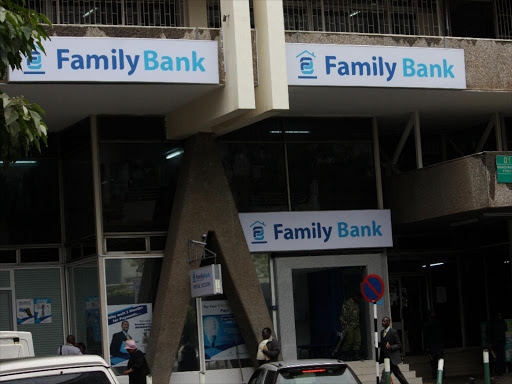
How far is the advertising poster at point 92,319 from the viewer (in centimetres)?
2214

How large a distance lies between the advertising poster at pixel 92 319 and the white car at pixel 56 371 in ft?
43.2

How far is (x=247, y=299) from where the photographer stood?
22.3 meters

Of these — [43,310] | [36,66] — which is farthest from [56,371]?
[43,310]

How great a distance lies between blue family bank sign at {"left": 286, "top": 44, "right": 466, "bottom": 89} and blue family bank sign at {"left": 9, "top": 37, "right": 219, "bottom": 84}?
1.91m

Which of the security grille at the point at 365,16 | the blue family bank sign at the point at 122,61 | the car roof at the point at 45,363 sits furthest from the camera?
the security grille at the point at 365,16

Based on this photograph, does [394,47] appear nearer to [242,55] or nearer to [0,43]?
[242,55]

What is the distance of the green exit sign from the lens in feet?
72.3

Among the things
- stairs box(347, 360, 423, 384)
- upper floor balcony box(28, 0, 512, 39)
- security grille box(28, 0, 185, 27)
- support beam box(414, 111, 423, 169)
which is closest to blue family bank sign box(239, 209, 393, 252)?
support beam box(414, 111, 423, 169)

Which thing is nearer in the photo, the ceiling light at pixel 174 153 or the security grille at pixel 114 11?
the security grille at pixel 114 11

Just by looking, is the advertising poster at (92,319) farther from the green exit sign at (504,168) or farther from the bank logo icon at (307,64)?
the green exit sign at (504,168)

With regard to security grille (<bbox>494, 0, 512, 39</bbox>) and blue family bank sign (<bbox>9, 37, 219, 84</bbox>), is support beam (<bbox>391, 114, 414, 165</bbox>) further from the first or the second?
blue family bank sign (<bbox>9, 37, 219, 84</bbox>)

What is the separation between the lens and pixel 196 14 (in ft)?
71.6

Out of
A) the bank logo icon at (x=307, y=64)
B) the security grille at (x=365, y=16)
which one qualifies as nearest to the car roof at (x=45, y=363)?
the bank logo icon at (x=307, y=64)

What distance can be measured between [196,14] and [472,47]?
20.4 feet
